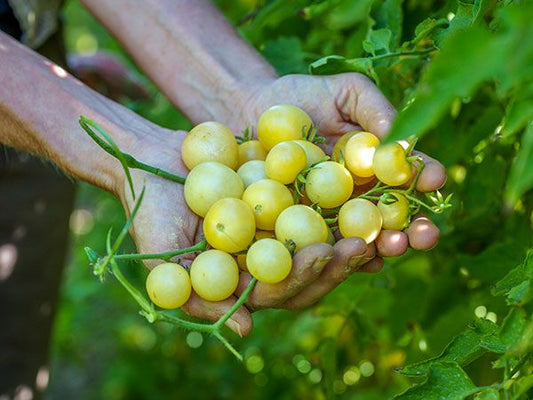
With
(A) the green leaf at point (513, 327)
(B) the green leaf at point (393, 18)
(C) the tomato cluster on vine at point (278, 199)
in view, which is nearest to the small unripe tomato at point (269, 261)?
(C) the tomato cluster on vine at point (278, 199)

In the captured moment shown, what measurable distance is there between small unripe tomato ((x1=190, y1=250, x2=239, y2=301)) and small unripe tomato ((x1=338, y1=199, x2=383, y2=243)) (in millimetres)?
173

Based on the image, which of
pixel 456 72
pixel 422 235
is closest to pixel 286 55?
pixel 422 235

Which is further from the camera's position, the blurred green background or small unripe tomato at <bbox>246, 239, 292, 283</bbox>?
small unripe tomato at <bbox>246, 239, 292, 283</bbox>

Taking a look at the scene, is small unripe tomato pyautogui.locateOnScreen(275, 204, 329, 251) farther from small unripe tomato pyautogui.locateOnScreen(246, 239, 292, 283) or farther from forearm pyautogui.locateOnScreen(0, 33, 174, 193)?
forearm pyautogui.locateOnScreen(0, 33, 174, 193)

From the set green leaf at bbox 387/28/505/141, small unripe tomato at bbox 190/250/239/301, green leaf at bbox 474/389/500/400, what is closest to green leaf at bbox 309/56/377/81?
small unripe tomato at bbox 190/250/239/301

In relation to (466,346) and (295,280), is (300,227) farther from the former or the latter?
(466,346)

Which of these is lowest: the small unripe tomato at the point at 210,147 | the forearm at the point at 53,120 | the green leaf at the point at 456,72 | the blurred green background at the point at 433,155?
the blurred green background at the point at 433,155

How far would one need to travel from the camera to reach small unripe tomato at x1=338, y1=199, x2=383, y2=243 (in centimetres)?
121

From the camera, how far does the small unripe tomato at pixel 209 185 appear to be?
4.16 ft

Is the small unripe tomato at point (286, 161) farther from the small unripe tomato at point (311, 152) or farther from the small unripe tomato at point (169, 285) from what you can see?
the small unripe tomato at point (169, 285)

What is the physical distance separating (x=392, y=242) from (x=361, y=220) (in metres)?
0.07

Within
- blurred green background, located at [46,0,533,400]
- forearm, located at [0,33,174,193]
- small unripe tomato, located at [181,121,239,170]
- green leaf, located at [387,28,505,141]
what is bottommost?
blurred green background, located at [46,0,533,400]

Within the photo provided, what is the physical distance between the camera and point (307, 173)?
4.23 ft

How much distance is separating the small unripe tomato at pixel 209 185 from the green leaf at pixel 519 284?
0.43 meters
